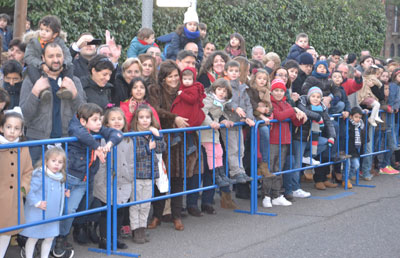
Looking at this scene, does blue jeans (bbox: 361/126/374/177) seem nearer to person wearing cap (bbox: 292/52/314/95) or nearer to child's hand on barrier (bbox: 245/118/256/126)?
person wearing cap (bbox: 292/52/314/95)

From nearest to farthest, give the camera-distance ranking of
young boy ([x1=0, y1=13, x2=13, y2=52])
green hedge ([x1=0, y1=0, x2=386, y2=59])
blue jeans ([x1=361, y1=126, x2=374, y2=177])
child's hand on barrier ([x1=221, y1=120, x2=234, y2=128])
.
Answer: child's hand on barrier ([x1=221, y1=120, x2=234, y2=128]) → young boy ([x1=0, y1=13, x2=13, y2=52]) → blue jeans ([x1=361, y1=126, x2=374, y2=177]) → green hedge ([x1=0, y1=0, x2=386, y2=59])

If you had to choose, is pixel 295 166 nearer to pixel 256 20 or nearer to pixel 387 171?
pixel 387 171

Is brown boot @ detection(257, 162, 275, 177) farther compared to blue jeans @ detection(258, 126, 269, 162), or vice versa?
blue jeans @ detection(258, 126, 269, 162)

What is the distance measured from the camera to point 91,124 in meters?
6.55

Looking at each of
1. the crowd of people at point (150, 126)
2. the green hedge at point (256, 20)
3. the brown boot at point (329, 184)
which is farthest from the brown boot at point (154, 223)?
the green hedge at point (256, 20)

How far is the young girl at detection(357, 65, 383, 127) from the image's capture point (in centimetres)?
1178

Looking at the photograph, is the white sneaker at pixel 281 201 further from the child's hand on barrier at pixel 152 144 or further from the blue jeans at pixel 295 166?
the child's hand on barrier at pixel 152 144

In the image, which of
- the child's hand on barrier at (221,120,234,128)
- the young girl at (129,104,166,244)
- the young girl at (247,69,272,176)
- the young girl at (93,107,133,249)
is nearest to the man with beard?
the young girl at (93,107,133,249)

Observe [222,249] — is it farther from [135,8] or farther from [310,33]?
[310,33]

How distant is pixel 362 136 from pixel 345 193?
137 cm

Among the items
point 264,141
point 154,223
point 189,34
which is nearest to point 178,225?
point 154,223

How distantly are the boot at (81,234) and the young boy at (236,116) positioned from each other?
2218 mm

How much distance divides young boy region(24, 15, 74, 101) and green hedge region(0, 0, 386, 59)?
461cm

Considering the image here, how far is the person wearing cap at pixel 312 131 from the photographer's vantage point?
9.77 m
